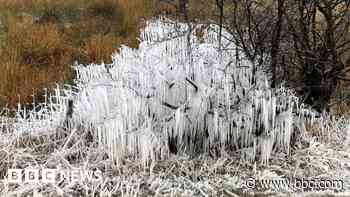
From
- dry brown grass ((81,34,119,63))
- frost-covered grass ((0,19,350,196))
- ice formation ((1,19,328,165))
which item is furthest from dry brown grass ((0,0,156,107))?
ice formation ((1,19,328,165))

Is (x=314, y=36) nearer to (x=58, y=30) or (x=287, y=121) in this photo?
(x=287, y=121)

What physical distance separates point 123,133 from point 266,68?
113 cm

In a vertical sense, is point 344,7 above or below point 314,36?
above

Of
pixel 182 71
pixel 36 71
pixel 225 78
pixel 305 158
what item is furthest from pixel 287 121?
pixel 36 71

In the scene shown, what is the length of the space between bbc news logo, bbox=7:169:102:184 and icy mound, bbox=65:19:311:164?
0.69 ft

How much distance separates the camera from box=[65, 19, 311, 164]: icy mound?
2818mm

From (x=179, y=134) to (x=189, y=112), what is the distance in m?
0.15

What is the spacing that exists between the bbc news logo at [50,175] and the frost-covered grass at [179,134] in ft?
0.15

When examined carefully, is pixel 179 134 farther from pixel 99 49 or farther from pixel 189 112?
pixel 99 49

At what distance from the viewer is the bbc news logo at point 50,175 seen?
255 cm

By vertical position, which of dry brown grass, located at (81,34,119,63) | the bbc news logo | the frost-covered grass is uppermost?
dry brown grass, located at (81,34,119,63)

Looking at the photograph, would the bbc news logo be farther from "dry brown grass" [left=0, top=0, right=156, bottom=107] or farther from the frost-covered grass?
"dry brown grass" [left=0, top=0, right=156, bottom=107]

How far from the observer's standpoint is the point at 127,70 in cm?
334

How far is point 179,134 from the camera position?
290cm
